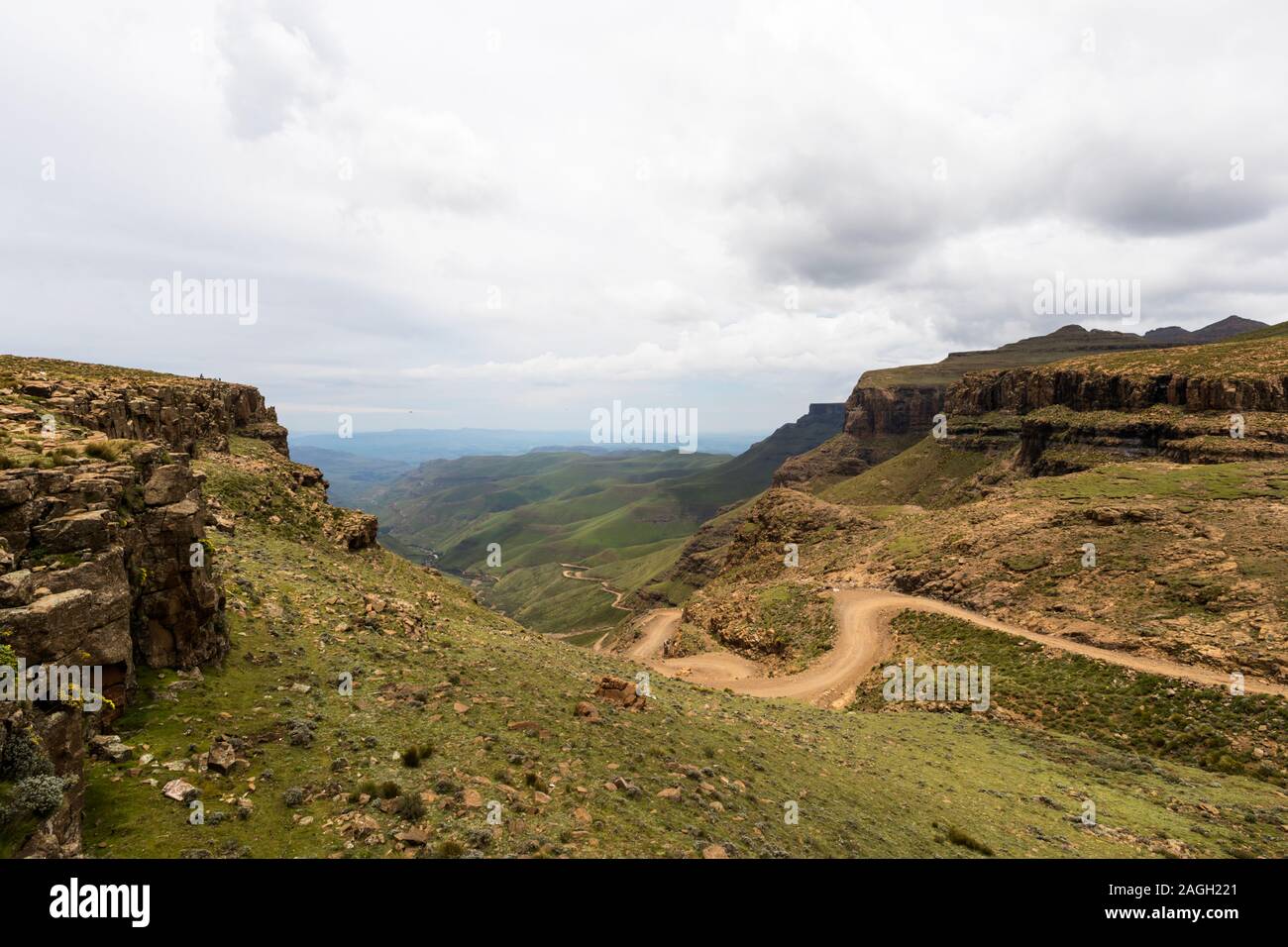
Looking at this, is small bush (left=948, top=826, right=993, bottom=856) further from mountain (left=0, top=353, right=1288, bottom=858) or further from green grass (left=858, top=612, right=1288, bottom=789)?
green grass (left=858, top=612, right=1288, bottom=789)

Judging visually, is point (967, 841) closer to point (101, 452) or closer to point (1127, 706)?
point (1127, 706)

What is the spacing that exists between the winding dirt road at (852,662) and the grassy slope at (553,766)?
842cm

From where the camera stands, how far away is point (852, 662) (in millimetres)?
45281

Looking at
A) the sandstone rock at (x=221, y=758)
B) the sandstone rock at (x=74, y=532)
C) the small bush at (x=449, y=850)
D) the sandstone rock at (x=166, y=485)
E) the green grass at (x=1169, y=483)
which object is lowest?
the small bush at (x=449, y=850)

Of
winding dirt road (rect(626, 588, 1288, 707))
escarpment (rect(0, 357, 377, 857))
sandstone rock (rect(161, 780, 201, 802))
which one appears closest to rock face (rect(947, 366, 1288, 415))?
winding dirt road (rect(626, 588, 1288, 707))

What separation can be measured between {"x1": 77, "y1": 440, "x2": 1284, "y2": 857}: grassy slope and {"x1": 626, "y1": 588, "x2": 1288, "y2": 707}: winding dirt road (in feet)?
27.6

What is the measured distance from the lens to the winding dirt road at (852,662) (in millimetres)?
34844

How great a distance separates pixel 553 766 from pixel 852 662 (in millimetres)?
37901

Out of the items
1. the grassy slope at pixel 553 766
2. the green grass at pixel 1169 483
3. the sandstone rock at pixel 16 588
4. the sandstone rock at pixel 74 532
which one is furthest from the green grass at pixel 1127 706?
the sandstone rock at pixel 16 588

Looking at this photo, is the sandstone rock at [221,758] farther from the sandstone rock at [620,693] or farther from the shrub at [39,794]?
the sandstone rock at [620,693]

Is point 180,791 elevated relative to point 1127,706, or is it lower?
elevated

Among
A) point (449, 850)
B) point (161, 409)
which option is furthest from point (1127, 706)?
point (161, 409)

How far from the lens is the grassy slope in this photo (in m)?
11.4

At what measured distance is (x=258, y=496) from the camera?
128 ft
